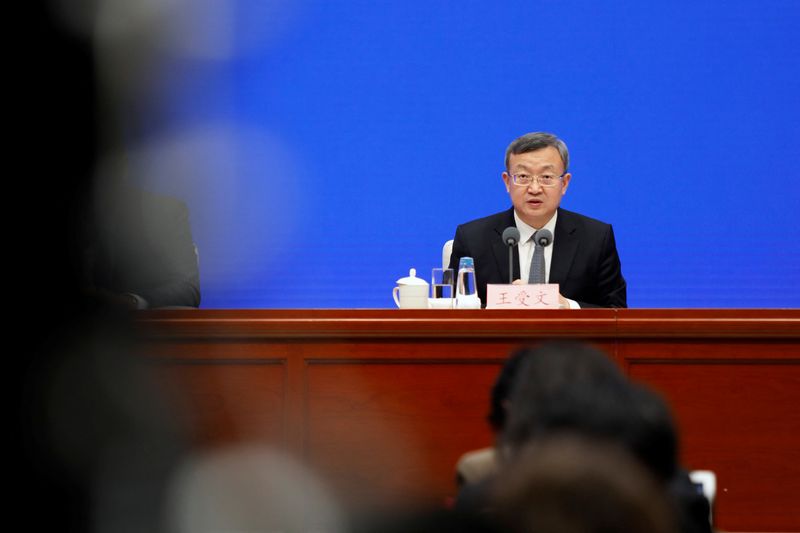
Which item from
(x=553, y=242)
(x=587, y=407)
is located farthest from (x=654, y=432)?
(x=553, y=242)

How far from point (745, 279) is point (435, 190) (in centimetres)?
127

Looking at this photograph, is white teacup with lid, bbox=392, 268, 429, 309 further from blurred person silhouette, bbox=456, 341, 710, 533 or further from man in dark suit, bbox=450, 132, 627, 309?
blurred person silhouette, bbox=456, 341, 710, 533

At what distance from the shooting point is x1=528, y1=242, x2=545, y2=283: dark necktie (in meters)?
3.17

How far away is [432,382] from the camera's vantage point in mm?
2469

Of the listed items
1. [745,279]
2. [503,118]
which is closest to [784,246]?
[745,279]

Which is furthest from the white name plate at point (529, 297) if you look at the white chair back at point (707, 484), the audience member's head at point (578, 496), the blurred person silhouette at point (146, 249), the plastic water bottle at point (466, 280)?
the audience member's head at point (578, 496)

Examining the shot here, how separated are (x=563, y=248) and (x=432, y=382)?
99cm

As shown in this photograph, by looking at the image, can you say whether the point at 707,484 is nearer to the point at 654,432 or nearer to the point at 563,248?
the point at 654,432

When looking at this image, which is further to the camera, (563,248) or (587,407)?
(563,248)

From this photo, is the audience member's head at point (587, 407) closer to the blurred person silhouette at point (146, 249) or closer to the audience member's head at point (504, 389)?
the audience member's head at point (504, 389)

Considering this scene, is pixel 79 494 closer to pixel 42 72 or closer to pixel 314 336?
pixel 42 72

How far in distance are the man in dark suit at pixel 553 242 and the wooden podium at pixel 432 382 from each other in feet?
2.53

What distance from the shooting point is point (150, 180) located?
3918mm

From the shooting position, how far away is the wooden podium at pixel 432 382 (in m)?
2.39
